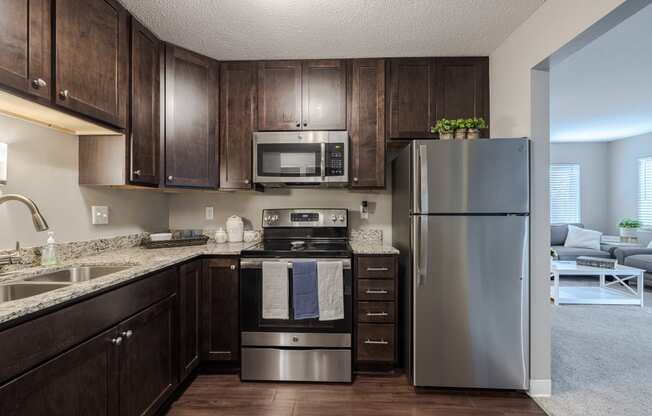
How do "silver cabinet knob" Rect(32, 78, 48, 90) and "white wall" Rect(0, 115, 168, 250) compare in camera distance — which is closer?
"silver cabinet knob" Rect(32, 78, 48, 90)

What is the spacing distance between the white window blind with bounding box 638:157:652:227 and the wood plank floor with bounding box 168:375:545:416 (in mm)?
5667

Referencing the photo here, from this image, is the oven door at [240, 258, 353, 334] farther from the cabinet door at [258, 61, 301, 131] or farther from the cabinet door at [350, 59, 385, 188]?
the cabinet door at [258, 61, 301, 131]

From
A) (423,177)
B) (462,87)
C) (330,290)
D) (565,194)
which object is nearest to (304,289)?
(330,290)

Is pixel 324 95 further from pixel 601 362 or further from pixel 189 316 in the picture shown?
pixel 601 362

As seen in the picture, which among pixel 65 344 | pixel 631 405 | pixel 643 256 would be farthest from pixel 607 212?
pixel 65 344

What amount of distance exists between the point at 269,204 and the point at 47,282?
1693 mm

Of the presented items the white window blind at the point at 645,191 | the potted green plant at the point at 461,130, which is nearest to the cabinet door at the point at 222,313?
the potted green plant at the point at 461,130

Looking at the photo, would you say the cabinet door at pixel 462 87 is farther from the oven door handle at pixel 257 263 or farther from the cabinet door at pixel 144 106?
the cabinet door at pixel 144 106

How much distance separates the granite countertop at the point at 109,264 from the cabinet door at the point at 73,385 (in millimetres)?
206

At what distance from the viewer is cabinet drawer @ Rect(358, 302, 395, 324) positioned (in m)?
2.17

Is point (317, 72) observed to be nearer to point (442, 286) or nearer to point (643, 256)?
point (442, 286)

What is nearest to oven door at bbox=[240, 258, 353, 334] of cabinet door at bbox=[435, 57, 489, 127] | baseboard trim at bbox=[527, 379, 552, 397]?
baseboard trim at bbox=[527, 379, 552, 397]

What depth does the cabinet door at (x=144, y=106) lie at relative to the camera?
6.29 ft

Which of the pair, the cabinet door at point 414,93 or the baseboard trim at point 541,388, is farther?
the cabinet door at point 414,93
